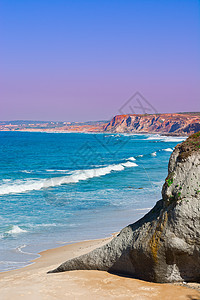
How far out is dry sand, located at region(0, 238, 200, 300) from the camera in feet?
26.6

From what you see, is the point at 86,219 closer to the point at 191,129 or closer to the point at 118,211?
the point at 118,211

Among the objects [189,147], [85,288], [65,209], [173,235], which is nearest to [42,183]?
[65,209]

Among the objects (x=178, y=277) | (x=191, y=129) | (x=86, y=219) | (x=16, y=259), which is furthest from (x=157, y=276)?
(x=191, y=129)

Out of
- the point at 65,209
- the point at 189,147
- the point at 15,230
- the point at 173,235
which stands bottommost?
the point at 15,230

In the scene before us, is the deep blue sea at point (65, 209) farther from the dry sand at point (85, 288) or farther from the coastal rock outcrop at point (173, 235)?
the coastal rock outcrop at point (173, 235)

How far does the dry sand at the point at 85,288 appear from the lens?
809 cm

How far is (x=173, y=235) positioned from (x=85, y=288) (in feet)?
8.30

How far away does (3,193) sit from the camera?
95.7 feet

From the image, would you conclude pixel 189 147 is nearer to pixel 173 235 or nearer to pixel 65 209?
pixel 173 235

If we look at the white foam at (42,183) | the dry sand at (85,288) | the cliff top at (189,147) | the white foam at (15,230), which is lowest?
the dry sand at (85,288)

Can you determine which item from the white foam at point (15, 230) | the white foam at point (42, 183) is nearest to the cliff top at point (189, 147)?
the white foam at point (15, 230)

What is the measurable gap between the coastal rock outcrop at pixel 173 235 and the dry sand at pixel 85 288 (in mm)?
354

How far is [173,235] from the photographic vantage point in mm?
8375

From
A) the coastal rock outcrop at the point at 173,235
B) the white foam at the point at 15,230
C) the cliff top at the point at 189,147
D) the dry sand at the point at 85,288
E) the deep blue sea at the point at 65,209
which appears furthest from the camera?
the white foam at the point at 15,230
